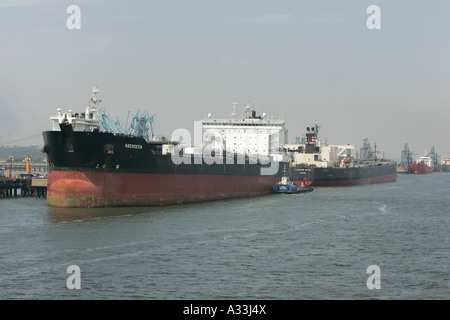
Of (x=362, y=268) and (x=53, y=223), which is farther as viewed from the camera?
(x=53, y=223)

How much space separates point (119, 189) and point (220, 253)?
11.5 meters

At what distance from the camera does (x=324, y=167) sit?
5444 centimetres

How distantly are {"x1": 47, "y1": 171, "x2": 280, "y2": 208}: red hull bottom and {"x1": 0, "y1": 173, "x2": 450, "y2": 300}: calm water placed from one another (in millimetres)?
874

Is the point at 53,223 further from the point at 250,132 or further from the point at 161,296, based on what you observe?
the point at 250,132

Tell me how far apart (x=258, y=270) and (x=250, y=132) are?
101ft

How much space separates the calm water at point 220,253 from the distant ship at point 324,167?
24524 millimetres

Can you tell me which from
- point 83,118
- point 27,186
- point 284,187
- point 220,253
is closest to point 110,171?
point 83,118

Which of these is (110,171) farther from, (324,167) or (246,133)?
(324,167)

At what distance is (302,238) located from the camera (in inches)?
771

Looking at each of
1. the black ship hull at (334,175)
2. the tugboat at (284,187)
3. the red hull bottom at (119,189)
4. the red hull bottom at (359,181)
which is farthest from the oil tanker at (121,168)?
the red hull bottom at (359,181)

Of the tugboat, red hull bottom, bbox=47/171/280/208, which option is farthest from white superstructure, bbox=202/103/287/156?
red hull bottom, bbox=47/171/280/208

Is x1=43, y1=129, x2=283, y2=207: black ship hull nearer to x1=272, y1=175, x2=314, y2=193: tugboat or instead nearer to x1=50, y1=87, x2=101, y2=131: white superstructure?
x1=50, y1=87, x2=101, y2=131: white superstructure
